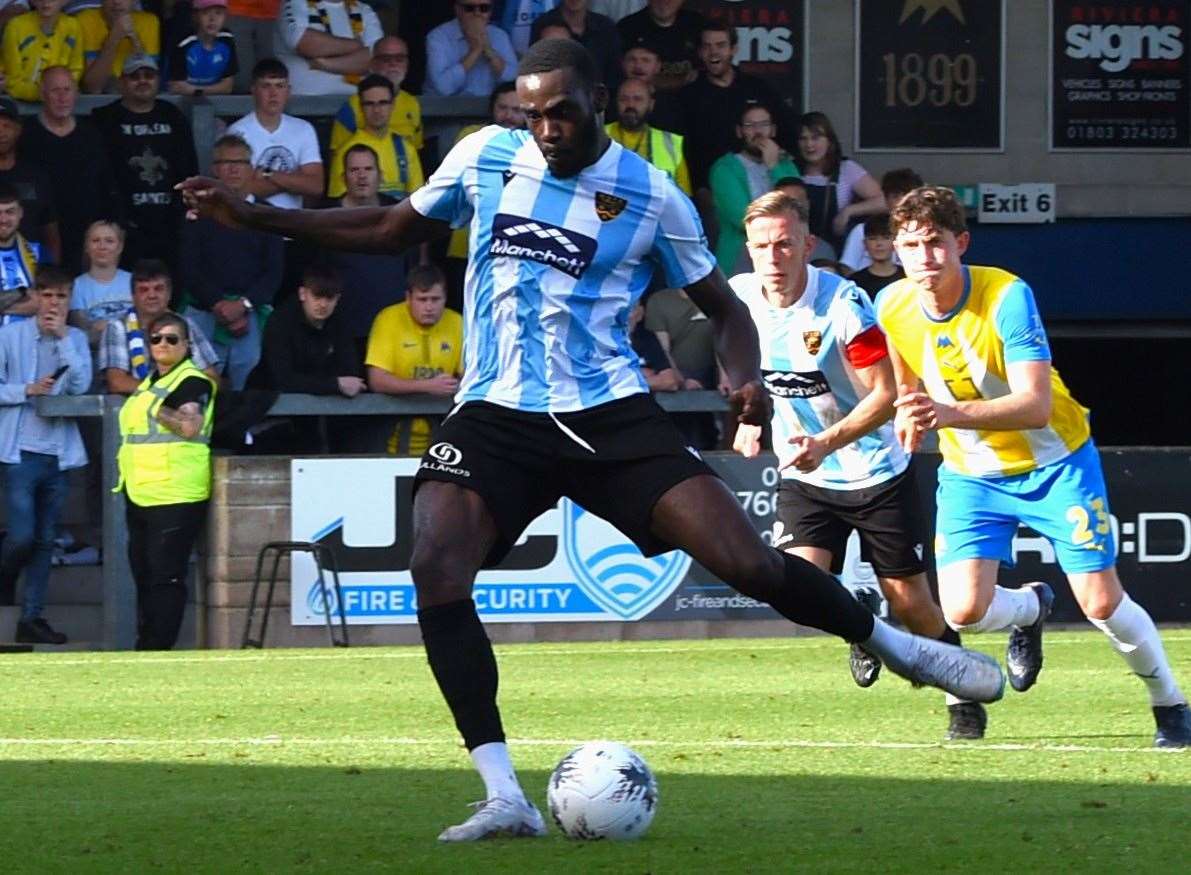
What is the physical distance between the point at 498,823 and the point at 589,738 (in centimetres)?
284

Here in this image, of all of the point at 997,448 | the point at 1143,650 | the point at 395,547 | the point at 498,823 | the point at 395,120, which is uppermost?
the point at 395,120

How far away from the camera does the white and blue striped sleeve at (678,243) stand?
6.45 metres

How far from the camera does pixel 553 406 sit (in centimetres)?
628

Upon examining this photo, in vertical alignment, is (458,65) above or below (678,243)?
above

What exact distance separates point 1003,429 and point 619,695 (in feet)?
11.0

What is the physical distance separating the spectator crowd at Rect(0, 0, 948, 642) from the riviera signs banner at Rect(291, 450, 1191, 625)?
23.9 inches

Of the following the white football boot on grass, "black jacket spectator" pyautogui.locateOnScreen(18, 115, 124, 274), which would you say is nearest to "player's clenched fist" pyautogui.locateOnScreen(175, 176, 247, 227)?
the white football boot on grass

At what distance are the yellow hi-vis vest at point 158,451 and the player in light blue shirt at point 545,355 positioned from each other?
7.90 meters

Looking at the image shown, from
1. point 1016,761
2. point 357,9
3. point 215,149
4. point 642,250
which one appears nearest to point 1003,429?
point 1016,761

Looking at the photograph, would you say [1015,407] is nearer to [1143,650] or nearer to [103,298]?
[1143,650]

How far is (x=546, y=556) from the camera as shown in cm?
1455

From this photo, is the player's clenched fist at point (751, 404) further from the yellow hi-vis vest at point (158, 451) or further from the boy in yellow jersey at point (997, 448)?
the yellow hi-vis vest at point (158, 451)

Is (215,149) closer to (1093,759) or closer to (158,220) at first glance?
(158,220)


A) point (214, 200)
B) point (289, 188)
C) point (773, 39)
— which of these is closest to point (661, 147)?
point (289, 188)
